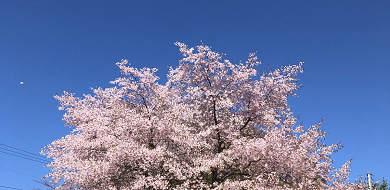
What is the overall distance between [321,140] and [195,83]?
9481 millimetres

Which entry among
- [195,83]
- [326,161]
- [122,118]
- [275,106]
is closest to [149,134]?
[122,118]

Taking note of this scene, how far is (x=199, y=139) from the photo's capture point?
736 inches

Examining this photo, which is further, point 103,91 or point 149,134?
point 103,91

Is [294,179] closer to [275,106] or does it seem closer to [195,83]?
[275,106]

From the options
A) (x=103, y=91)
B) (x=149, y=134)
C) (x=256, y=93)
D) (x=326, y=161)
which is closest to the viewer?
(x=149, y=134)

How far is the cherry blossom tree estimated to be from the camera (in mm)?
18000

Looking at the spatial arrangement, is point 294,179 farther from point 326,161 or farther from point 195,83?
point 195,83

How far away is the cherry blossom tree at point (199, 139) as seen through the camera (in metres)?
18.0

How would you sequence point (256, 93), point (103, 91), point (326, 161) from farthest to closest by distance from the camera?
point (103, 91), point (326, 161), point (256, 93)

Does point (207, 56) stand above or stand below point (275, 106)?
above

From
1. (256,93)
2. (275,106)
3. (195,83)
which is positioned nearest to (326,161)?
→ (275,106)

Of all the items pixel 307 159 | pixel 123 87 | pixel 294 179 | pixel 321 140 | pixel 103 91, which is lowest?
pixel 294 179

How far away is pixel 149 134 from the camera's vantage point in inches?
781

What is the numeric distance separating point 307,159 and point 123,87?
1217cm
